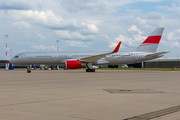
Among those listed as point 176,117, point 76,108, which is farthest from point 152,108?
point 76,108

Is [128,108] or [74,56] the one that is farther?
[74,56]

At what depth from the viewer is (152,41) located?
124 ft

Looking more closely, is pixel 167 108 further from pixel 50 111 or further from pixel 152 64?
pixel 152 64

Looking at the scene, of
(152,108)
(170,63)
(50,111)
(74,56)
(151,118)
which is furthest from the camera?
(170,63)

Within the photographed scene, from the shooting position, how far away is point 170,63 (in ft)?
290

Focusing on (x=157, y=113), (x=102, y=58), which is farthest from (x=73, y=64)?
(x=157, y=113)

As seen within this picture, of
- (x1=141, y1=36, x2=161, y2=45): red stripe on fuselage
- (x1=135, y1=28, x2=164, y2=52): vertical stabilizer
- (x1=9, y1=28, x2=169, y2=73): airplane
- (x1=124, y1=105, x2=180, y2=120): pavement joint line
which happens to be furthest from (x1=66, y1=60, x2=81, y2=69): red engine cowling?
(x1=124, y1=105, x2=180, y2=120): pavement joint line

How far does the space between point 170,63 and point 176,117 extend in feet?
291

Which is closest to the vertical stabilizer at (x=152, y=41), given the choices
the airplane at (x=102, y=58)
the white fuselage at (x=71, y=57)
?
the airplane at (x=102, y=58)

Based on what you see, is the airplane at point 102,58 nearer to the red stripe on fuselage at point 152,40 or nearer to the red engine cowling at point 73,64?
the red stripe on fuselage at point 152,40

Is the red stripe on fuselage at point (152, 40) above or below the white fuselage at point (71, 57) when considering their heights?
above

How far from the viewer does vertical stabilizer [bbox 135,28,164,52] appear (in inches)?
1481

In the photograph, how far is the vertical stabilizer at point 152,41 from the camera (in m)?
37.6

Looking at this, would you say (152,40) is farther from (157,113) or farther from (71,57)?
(157,113)
